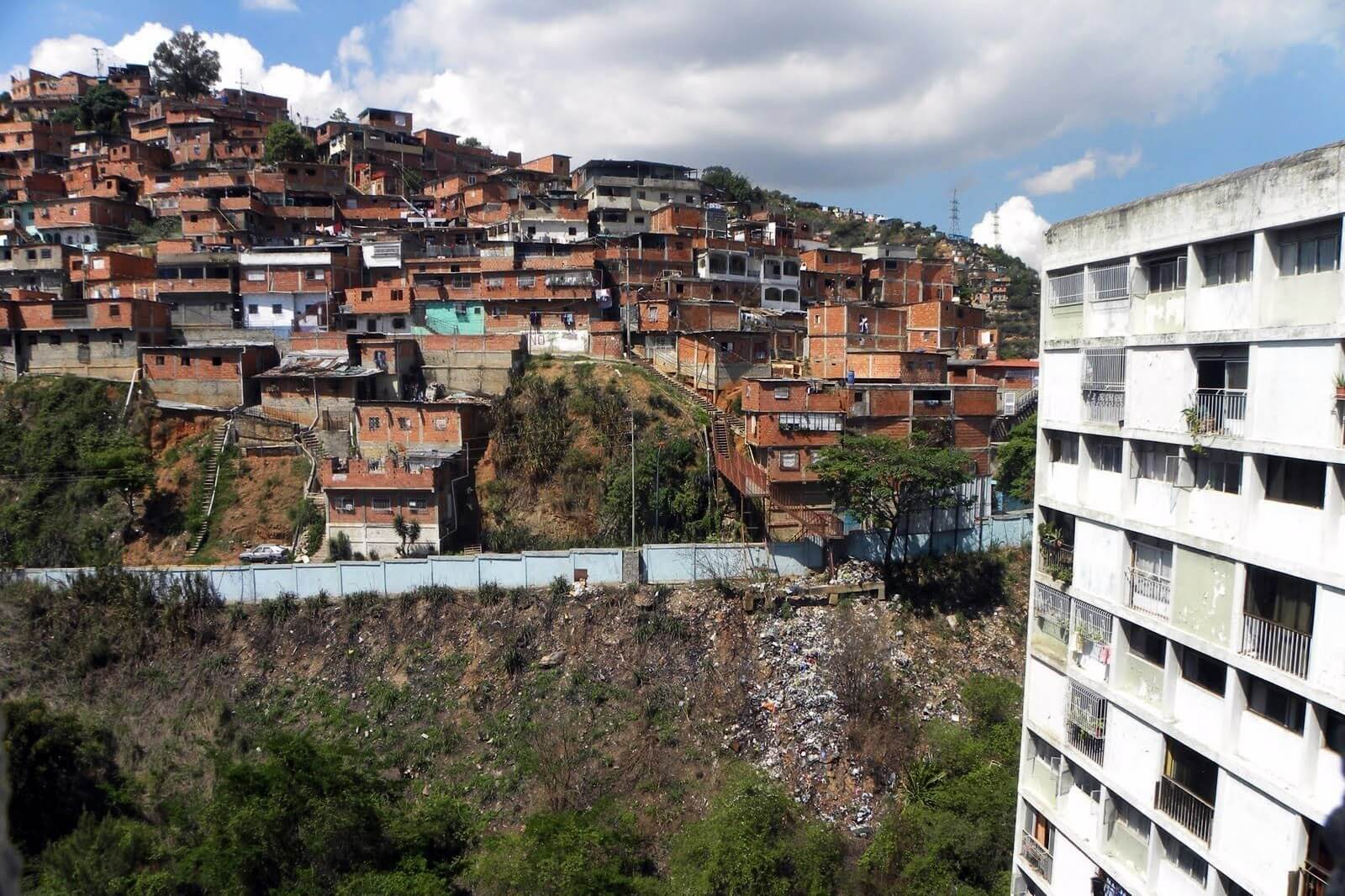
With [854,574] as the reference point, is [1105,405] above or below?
above

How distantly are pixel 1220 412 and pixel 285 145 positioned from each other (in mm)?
51987

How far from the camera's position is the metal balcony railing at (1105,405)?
860 cm

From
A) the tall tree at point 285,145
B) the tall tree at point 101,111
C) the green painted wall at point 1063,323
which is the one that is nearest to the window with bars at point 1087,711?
the green painted wall at point 1063,323

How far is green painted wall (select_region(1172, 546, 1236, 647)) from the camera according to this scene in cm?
738

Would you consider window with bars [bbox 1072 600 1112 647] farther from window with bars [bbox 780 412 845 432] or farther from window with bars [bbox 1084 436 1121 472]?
window with bars [bbox 780 412 845 432]

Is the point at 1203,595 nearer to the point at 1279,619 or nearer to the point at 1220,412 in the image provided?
the point at 1279,619

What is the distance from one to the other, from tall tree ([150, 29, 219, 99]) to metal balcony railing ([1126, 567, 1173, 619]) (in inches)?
2936

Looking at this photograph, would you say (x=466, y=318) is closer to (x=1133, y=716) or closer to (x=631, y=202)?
(x=631, y=202)

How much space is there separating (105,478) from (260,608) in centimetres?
728

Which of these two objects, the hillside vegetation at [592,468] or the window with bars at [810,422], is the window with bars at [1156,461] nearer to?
the window with bars at [810,422]

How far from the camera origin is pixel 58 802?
1539cm

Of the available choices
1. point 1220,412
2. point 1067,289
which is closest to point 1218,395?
point 1220,412

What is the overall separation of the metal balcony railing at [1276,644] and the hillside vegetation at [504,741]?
23.5 feet

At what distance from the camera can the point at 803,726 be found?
17219mm
